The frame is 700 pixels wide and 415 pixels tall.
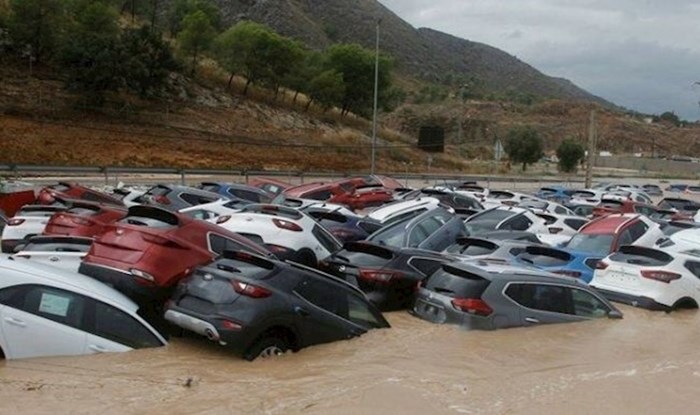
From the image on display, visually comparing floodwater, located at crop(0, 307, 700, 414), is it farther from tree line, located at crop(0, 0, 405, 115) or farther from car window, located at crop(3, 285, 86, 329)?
tree line, located at crop(0, 0, 405, 115)

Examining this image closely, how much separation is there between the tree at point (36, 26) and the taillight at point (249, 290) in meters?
55.9

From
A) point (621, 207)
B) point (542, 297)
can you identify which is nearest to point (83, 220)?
point (542, 297)

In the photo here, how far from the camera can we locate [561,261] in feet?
47.6

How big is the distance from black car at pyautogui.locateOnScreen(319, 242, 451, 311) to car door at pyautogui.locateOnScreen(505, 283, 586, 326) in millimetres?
1691

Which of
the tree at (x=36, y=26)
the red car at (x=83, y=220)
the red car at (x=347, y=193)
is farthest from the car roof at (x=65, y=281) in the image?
the tree at (x=36, y=26)

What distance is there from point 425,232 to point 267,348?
24.1ft

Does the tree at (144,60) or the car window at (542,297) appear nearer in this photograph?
the car window at (542,297)

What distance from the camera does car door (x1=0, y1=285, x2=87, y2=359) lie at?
302 inches

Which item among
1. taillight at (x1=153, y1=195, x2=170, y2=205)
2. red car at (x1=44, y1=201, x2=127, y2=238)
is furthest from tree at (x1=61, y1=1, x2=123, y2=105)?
red car at (x1=44, y1=201, x2=127, y2=238)

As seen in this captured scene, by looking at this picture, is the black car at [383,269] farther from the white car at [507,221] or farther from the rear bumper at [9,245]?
the white car at [507,221]

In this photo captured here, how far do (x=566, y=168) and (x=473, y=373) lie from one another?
8424 cm

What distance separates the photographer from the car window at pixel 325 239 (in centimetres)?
1399

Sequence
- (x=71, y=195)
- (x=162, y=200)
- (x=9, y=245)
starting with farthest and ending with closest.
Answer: (x=162, y=200) < (x=71, y=195) < (x=9, y=245)

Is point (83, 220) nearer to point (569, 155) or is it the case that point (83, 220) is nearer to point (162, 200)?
point (162, 200)
